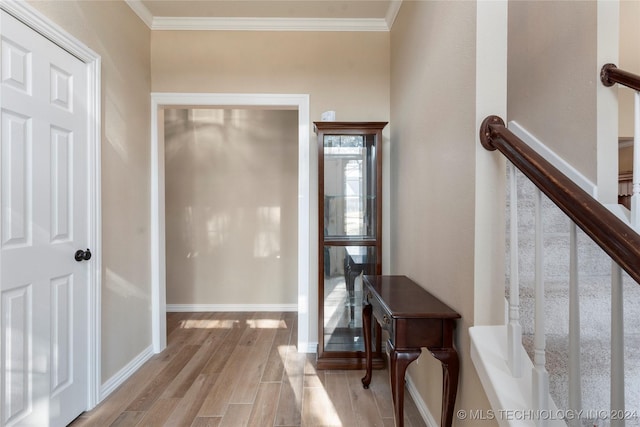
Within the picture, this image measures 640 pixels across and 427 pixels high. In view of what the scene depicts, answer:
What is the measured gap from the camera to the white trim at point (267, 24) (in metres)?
2.70

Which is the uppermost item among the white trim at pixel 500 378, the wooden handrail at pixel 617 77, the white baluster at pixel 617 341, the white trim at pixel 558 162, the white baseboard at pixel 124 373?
the wooden handrail at pixel 617 77

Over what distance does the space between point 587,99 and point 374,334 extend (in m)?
2.15

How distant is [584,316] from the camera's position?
136 cm

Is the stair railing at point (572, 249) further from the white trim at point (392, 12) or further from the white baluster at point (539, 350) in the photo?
the white trim at point (392, 12)

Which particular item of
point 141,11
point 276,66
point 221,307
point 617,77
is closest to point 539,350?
point 617,77

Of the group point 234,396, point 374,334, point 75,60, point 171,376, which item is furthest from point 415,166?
point 171,376

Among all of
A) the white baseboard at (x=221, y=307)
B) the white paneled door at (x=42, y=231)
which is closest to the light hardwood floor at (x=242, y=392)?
the white paneled door at (x=42, y=231)

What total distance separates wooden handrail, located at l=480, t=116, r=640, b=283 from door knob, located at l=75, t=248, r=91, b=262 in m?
2.29

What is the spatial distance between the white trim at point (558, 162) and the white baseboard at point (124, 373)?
3210mm

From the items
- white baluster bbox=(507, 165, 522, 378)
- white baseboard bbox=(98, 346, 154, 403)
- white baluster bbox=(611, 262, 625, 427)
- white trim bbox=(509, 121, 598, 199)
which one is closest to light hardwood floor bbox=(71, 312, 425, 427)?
white baseboard bbox=(98, 346, 154, 403)

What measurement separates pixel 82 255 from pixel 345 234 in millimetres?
1784

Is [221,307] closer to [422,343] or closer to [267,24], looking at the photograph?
[422,343]

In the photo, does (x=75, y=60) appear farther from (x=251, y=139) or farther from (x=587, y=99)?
(x=587, y=99)

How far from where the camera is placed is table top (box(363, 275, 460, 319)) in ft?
4.67
